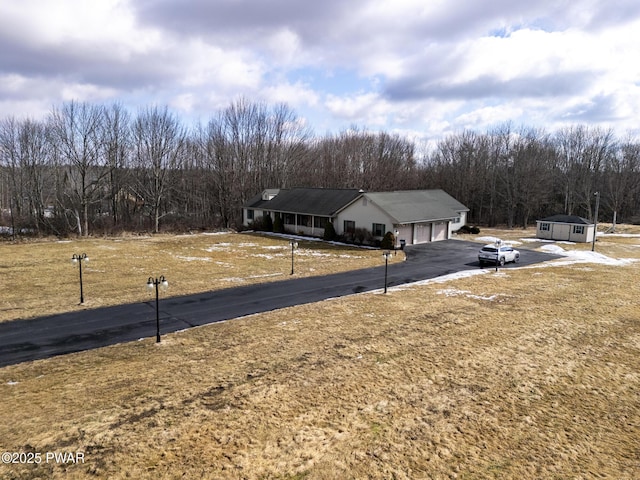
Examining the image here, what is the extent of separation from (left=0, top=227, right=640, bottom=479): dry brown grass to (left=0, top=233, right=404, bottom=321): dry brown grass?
7.37 metres

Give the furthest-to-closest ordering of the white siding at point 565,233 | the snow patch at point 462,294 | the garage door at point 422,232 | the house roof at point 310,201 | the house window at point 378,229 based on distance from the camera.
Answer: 1. the house roof at point 310,201
2. the white siding at point 565,233
3. the garage door at point 422,232
4. the house window at point 378,229
5. the snow patch at point 462,294

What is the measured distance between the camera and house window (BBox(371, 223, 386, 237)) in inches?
1398

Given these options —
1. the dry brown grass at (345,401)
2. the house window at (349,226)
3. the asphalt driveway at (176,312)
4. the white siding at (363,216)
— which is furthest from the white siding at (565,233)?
the dry brown grass at (345,401)

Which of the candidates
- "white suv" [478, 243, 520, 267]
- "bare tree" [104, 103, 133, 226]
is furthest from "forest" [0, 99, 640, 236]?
"white suv" [478, 243, 520, 267]

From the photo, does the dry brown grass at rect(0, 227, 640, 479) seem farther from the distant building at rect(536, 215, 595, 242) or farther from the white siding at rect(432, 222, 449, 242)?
the distant building at rect(536, 215, 595, 242)

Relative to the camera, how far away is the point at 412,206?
128ft

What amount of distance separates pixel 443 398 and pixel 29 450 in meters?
9.13

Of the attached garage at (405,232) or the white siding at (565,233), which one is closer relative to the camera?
the attached garage at (405,232)

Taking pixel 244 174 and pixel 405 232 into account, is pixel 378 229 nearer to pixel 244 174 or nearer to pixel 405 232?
pixel 405 232

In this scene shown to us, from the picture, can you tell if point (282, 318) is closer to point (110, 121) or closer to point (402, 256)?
point (402, 256)

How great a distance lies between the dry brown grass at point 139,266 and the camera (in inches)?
760

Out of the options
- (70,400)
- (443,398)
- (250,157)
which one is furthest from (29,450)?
(250,157)

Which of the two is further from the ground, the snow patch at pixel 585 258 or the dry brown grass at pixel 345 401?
the snow patch at pixel 585 258

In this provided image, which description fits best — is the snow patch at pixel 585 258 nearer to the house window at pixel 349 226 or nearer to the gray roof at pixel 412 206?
the gray roof at pixel 412 206
